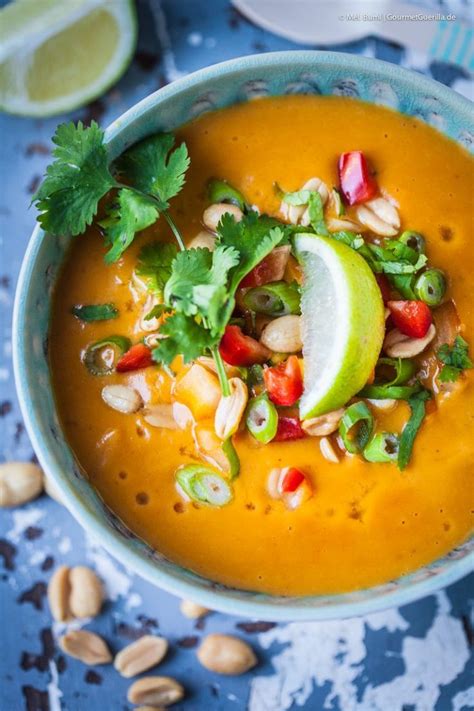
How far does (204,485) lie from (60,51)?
1.23m

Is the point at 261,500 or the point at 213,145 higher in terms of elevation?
the point at 213,145

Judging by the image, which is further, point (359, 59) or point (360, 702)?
point (360, 702)

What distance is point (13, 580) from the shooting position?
7.82 feet

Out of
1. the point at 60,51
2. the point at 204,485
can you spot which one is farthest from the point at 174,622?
the point at 60,51

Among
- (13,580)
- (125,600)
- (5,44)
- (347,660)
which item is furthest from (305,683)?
(5,44)

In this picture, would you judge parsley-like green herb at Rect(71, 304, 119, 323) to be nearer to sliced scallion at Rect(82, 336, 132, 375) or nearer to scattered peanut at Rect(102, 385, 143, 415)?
sliced scallion at Rect(82, 336, 132, 375)

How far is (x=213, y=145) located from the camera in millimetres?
2055

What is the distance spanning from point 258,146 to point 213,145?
101mm

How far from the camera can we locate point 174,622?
7.70ft

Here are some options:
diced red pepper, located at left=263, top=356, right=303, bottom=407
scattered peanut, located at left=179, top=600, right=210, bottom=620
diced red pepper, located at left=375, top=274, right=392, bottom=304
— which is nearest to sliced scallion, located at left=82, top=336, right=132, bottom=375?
diced red pepper, located at left=263, top=356, right=303, bottom=407

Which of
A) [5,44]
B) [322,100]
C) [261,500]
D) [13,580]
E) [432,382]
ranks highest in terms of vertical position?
[322,100]

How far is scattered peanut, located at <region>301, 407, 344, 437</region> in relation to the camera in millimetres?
1944

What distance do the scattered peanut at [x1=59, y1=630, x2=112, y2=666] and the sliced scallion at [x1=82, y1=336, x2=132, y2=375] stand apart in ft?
2.48

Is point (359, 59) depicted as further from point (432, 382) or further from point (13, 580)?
point (13, 580)
